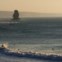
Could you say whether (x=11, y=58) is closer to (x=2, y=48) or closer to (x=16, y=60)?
(x=16, y=60)

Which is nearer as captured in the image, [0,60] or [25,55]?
[0,60]

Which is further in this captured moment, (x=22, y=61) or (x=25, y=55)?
(x=25, y=55)

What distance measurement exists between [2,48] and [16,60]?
6.62m

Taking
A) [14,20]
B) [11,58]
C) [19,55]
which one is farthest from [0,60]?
[14,20]

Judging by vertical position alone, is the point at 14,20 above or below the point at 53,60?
below

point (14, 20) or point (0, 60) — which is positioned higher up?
point (0, 60)

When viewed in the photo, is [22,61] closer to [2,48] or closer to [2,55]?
[2,55]

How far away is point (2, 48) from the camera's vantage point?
31000mm

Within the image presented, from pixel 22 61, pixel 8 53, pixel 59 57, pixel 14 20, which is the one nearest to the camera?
pixel 22 61

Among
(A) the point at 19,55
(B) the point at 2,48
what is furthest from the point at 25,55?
(B) the point at 2,48

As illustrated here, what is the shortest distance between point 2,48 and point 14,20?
91.8 meters

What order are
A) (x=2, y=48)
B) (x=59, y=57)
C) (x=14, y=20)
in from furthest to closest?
(x=14, y=20), (x=2, y=48), (x=59, y=57)

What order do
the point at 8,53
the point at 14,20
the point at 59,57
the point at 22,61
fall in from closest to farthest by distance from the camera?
the point at 22,61 < the point at 59,57 < the point at 8,53 < the point at 14,20

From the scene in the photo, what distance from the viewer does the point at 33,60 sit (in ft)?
80.7
